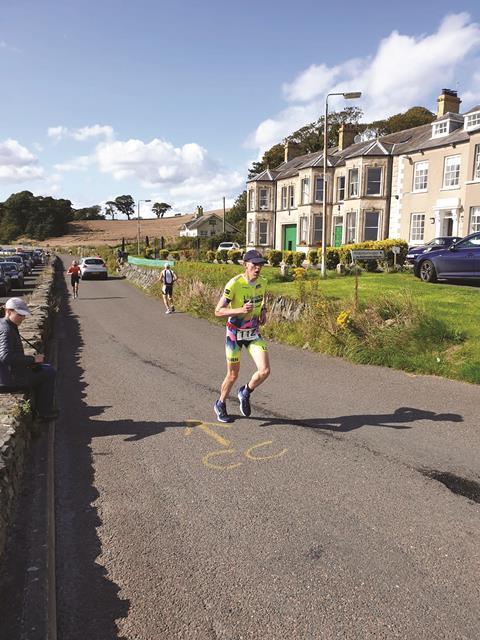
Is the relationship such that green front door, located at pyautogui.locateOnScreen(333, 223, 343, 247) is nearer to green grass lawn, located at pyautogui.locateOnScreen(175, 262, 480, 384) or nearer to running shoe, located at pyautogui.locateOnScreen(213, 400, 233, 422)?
green grass lawn, located at pyautogui.locateOnScreen(175, 262, 480, 384)

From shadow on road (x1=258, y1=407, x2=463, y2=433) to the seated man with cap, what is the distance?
8.92 ft

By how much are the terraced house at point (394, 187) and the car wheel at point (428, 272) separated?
9.02m

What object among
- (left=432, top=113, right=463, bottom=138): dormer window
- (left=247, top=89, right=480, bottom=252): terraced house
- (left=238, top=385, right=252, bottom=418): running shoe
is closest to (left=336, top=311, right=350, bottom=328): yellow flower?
(left=238, top=385, right=252, bottom=418): running shoe

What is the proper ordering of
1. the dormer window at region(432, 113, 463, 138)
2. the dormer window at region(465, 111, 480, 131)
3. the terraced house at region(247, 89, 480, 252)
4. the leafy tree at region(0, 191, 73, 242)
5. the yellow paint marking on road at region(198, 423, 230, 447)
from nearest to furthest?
the yellow paint marking on road at region(198, 423, 230, 447) → the dormer window at region(465, 111, 480, 131) → the terraced house at region(247, 89, 480, 252) → the dormer window at region(432, 113, 463, 138) → the leafy tree at region(0, 191, 73, 242)

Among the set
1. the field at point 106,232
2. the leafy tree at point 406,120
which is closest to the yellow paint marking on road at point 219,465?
the leafy tree at point 406,120

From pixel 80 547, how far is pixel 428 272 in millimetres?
15810

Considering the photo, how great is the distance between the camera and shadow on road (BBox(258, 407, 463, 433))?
643cm

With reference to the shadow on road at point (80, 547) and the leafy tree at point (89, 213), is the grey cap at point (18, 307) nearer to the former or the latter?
the shadow on road at point (80, 547)

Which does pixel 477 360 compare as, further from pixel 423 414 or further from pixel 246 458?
pixel 246 458

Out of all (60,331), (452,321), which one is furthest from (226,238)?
(452,321)

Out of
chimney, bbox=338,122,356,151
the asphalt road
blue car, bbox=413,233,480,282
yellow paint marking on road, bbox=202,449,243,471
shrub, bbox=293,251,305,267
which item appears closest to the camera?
the asphalt road

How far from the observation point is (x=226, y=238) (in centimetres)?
7138

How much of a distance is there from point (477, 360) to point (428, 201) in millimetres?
25648

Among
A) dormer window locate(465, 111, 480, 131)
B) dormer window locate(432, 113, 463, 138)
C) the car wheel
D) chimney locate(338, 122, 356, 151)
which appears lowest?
the car wheel
